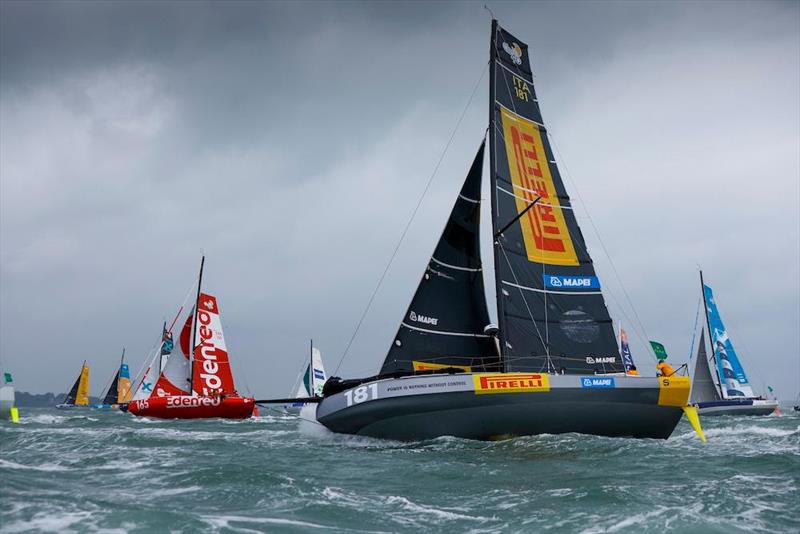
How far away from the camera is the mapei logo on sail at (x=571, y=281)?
70.1 ft

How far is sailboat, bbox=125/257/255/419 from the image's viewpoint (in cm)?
3366

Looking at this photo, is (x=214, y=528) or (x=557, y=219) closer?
(x=214, y=528)

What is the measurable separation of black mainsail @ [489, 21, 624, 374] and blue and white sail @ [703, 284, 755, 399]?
36519 millimetres

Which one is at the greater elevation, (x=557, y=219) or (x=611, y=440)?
(x=557, y=219)

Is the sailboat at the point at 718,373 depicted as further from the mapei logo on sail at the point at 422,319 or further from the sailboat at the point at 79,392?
the sailboat at the point at 79,392

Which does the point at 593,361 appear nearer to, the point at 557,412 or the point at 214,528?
the point at 557,412

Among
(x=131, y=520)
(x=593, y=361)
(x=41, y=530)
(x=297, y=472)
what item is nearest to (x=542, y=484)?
(x=297, y=472)

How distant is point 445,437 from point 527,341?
4373 millimetres

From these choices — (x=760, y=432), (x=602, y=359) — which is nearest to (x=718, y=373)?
(x=760, y=432)

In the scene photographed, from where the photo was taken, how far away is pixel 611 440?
17203 millimetres

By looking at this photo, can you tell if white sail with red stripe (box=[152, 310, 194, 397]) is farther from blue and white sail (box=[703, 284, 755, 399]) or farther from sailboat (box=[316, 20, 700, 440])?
blue and white sail (box=[703, 284, 755, 399])

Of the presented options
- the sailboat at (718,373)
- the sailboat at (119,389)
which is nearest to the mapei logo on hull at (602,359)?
the sailboat at (718,373)

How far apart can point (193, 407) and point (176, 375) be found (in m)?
4.48

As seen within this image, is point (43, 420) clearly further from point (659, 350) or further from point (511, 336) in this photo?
point (659, 350)
